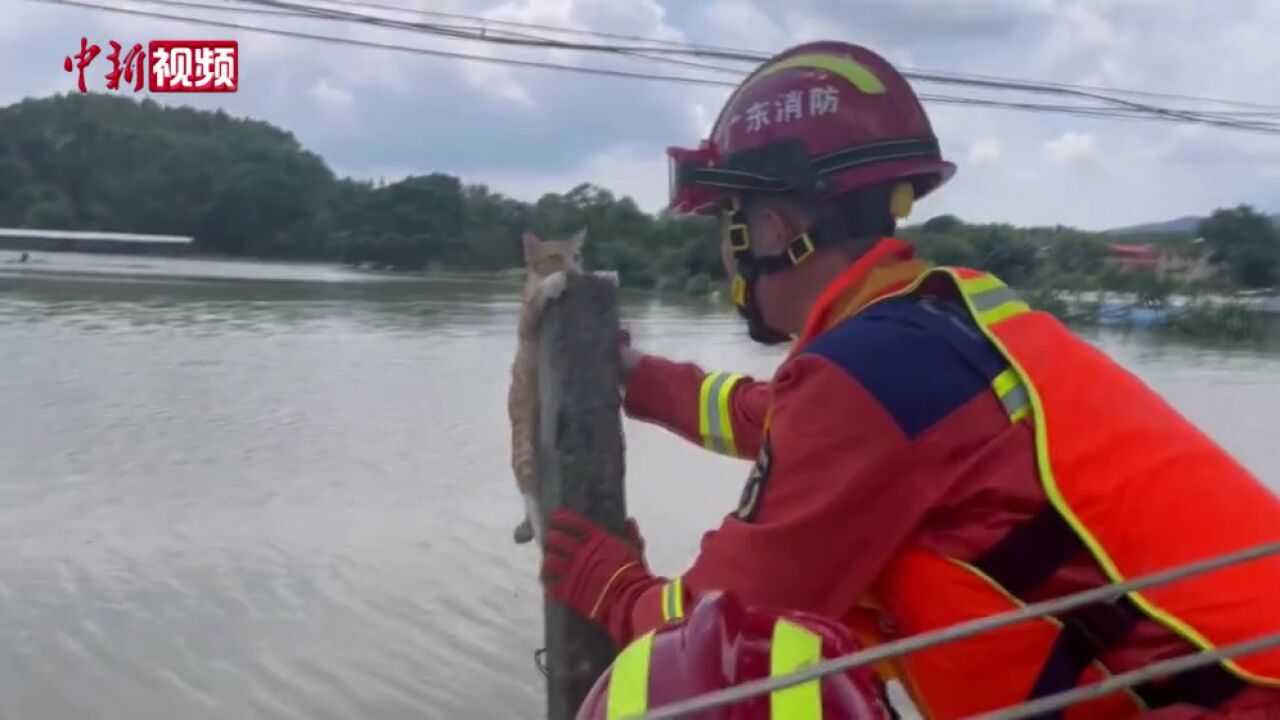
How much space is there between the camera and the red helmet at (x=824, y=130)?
2.32 m

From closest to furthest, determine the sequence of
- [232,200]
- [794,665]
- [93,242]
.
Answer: [794,665] → [232,200] → [93,242]

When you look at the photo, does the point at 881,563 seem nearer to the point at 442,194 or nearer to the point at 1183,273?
the point at 442,194

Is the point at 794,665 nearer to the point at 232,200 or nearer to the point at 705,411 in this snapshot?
the point at 705,411

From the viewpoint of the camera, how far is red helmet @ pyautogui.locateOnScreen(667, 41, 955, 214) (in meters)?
2.32

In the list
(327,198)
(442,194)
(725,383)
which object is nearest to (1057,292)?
(442,194)

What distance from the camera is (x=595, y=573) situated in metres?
2.44

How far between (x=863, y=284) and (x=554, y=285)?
34.2 inches

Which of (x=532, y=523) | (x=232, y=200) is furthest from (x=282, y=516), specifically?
(x=232, y=200)

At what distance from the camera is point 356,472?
40.4 feet

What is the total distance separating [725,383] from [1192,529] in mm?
1386

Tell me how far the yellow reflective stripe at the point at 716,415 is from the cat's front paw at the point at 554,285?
0.40 meters

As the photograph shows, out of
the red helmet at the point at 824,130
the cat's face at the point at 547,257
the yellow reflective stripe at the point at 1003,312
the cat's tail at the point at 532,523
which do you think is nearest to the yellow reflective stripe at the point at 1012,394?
the yellow reflective stripe at the point at 1003,312

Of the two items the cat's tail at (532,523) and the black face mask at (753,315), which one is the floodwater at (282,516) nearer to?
the cat's tail at (532,523)

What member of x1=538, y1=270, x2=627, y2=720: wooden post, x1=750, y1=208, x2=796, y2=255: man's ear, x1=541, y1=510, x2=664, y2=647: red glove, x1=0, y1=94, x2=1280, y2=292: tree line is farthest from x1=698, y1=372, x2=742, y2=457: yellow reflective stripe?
x1=0, y1=94, x2=1280, y2=292: tree line
